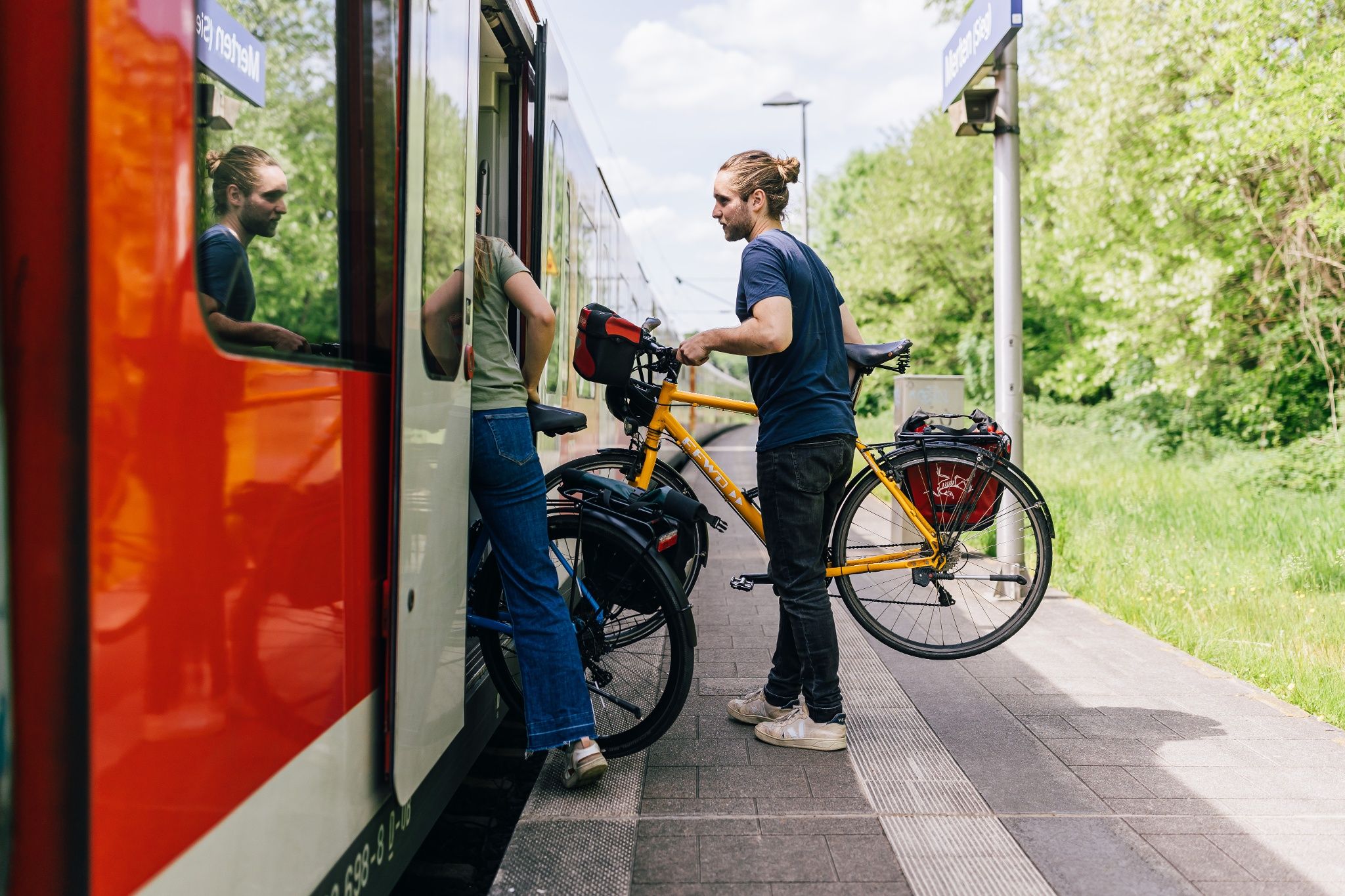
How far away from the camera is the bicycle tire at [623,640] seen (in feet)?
12.2

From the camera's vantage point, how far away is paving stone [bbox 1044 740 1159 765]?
404 centimetres

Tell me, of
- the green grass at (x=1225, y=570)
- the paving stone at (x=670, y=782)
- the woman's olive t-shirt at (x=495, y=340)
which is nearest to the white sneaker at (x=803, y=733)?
the paving stone at (x=670, y=782)

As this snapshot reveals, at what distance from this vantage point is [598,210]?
827 centimetres

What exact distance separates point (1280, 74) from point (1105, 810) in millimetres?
10544

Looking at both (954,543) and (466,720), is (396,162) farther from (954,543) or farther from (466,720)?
(954,543)

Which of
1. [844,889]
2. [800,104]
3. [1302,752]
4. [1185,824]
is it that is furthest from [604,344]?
[800,104]

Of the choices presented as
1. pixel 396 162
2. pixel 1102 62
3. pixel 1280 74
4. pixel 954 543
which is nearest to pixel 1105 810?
pixel 954 543

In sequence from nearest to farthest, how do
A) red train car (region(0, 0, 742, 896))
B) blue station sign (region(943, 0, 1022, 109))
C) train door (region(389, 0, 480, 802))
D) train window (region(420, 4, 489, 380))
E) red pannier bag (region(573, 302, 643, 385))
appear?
red train car (region(0, 0, 742, 896)), train door (region(389, 0, 480, 802)), train window (region(420, 4, 489, 380)), red pannier bag (region(573, 302, 643, 385)), blue station sign (region(943, 0, 1022, 109))

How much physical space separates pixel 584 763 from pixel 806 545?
113 centimetres

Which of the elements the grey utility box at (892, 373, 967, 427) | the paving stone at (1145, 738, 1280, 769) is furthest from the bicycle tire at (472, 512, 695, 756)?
the grey utility box at (892, 373, 967, 427)

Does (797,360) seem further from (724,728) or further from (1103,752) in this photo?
(1103,752)

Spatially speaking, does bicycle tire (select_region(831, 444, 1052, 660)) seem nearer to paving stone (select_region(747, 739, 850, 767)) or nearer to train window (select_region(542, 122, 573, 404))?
paving stone (select_region(747, 739, 850, 767))

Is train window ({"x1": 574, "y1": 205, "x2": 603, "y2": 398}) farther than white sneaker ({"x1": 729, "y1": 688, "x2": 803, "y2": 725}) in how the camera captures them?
Yes

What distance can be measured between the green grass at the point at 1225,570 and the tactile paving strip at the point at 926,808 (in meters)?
1.79
